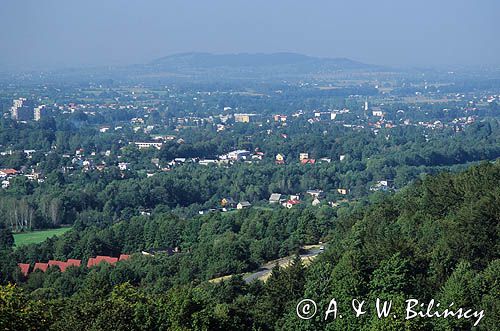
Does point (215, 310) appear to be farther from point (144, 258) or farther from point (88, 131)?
point (88, 131)

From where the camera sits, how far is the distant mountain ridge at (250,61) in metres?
168

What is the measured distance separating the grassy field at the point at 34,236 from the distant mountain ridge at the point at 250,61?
138 m

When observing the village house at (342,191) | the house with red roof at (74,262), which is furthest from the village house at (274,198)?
the house with red roof at (74,262)

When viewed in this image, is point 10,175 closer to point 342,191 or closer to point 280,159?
point 280,159

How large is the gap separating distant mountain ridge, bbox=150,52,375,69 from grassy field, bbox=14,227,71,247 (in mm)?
138331

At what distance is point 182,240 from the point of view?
22.7 meters

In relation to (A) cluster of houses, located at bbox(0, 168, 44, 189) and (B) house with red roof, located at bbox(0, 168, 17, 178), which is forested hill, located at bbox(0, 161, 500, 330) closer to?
(A) cluster of houses, located at bbox(0, 168, 44, 189)

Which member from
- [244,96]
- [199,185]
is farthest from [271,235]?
[244,96]

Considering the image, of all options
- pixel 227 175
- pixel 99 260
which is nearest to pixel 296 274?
pixel 99 260

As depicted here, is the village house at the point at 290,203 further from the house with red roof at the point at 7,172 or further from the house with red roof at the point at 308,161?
the house with red roof at the point at 7,172

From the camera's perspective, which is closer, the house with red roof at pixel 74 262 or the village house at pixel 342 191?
the house with red roof at pixel 74 262

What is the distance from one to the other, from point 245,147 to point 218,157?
142 inches

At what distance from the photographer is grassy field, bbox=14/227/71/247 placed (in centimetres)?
2494

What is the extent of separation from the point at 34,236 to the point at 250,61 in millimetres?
153058
